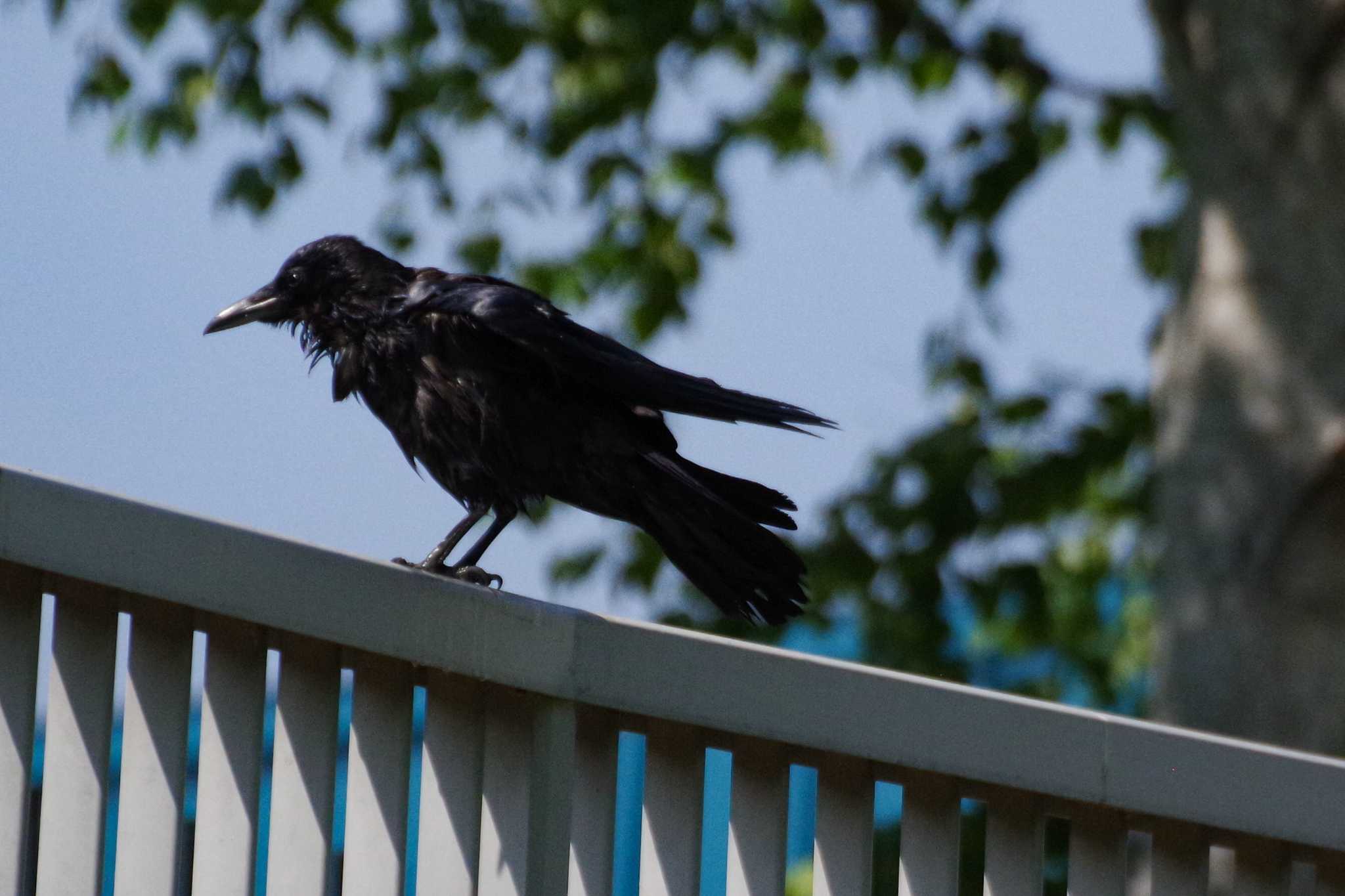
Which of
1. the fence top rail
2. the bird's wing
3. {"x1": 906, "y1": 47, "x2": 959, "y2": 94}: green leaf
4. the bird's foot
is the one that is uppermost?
{"x1": 906, "y1": 47, "x2": 959, "y2": 94}: green leaf

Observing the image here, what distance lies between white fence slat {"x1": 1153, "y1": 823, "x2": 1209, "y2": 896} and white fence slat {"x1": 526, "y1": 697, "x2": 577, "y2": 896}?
2.40 ft

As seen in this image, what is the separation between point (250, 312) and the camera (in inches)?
112

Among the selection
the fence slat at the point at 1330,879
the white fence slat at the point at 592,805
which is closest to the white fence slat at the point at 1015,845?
the fence slat at the point at 1330,879

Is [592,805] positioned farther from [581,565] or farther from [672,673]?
[581,565]

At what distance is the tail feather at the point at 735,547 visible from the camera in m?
2.41

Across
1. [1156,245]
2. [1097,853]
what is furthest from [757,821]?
[1156,245]

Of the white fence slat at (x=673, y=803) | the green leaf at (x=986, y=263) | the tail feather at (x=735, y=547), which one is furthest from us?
the green leaf at (x=986, y=263)

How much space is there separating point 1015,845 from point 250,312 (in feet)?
5.53

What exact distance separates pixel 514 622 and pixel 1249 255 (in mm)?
2676

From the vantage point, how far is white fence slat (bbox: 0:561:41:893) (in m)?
1.80

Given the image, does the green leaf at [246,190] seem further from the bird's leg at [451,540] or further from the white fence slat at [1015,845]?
the white fence slat at [1015,845]

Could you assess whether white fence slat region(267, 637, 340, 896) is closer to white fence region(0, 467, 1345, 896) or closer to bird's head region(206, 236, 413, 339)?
white fence region(0, 467, 1345, 896)

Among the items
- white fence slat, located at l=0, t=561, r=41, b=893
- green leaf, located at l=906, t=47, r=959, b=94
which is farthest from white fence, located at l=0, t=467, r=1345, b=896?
green leaf, located at l=906, t=47, r=959, b=94

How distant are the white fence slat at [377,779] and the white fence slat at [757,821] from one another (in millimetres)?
396
